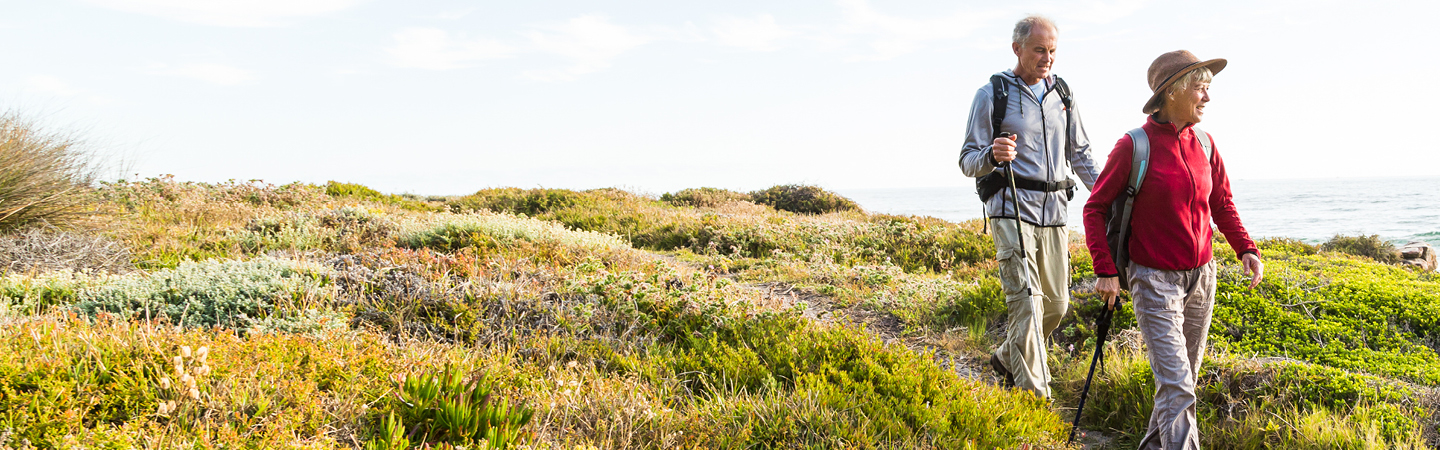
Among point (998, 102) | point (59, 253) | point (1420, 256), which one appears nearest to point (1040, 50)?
point (998, 102)

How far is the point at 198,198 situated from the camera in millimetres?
11438

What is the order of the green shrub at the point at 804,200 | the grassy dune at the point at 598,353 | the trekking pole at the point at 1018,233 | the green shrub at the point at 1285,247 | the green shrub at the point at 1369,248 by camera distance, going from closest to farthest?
the grassy dune at the point at 598,353
the trekking pole at the point at 1018,233
the green shrub at the point at 1285,247
the green shrub at the point at 1369,248
the green shrub at the point at 804,200

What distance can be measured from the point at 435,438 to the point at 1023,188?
3.27 metres

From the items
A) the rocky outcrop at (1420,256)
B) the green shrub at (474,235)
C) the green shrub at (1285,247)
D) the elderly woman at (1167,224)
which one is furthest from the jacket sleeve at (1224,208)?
the rocky outcrop at (1420,256)

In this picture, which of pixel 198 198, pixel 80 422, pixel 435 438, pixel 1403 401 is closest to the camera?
pixel 80 422

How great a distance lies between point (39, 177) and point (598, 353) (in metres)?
7.39

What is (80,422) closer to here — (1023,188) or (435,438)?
(435,438)

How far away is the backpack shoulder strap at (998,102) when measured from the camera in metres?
3.90

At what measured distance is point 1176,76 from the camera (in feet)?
10.2

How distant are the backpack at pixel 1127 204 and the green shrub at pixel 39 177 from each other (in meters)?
9.40

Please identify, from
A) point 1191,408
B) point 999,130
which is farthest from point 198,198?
point 1191,408

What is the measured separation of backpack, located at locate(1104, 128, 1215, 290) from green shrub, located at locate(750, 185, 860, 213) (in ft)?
48.8

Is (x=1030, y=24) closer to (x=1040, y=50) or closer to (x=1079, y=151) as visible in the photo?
(x=1040, y=50)

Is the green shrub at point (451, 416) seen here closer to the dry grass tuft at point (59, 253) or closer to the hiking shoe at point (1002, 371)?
the hiking shoe at point (1002, 371)
